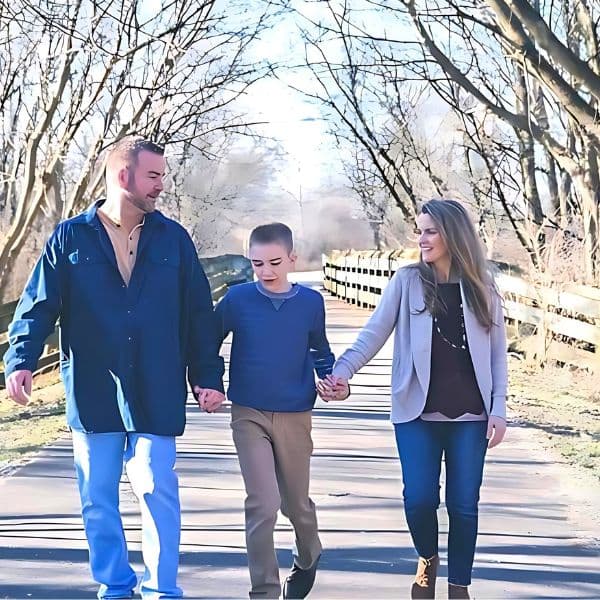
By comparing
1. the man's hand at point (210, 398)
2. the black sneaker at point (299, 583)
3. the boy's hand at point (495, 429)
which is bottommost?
the black sneaker at point (299, 583)

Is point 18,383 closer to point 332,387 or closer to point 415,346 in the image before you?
point 332,387

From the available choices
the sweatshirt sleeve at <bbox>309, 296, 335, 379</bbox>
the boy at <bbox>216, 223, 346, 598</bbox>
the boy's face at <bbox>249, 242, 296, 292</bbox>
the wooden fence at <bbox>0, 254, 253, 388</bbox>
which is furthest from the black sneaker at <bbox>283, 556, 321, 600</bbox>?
the wooden fence at <bbox>0, 254, 253, 388</bbox>

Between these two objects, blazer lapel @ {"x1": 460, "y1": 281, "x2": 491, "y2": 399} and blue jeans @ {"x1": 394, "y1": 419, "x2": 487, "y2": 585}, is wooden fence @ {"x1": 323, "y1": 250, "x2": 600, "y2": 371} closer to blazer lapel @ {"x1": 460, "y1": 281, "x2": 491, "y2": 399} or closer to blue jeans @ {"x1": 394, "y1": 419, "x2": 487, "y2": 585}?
blazer lapel @ {"x1": 460, "y1": 281, "x2": 491, "y2": 399}

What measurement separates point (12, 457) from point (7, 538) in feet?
9.70

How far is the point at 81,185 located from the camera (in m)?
16.9

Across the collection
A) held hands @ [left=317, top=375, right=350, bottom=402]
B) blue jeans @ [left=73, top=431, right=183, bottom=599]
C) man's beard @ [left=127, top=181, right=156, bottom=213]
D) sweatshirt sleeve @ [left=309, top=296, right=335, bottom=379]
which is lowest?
blue jeans @ [left=73, top=431, right=183, bottom=599]

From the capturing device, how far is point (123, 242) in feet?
15.8

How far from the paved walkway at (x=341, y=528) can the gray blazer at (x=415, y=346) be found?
2.85ft

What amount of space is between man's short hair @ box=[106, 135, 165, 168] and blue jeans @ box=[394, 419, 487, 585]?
4.74 ft

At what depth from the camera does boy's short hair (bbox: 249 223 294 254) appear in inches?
200

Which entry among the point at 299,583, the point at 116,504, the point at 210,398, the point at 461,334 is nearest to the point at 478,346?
the point at 461,334

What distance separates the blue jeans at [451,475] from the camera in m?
4.86

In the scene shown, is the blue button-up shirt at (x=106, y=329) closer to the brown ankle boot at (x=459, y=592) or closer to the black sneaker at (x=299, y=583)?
the black sneaker at (x=299, y=583)

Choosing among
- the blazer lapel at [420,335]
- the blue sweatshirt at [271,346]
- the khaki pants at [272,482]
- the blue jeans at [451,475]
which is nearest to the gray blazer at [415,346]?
the blazer lapel at [420,335]
